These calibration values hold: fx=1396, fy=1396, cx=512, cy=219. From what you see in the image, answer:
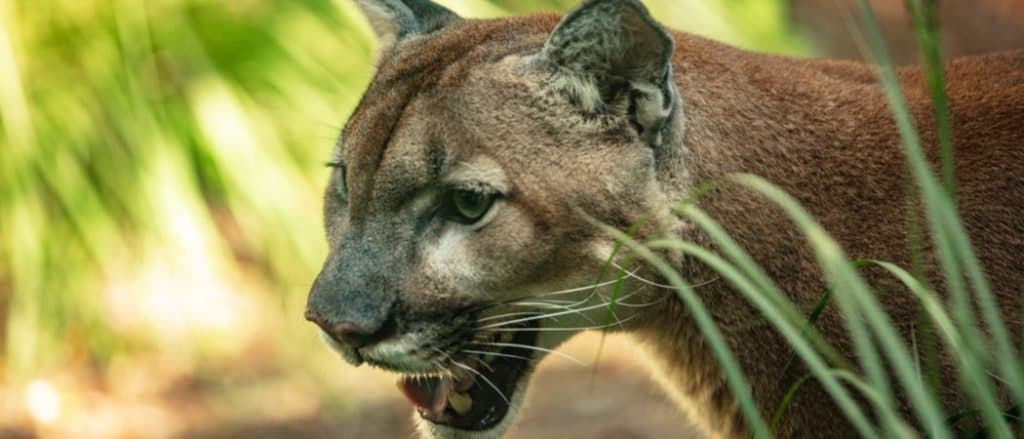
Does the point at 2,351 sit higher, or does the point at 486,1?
the point at 486,1

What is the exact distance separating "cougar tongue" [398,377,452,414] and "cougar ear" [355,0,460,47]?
36.9 inches

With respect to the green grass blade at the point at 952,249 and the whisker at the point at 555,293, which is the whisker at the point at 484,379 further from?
the green grass blade at the point at 952,249

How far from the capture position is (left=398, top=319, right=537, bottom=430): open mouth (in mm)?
3324

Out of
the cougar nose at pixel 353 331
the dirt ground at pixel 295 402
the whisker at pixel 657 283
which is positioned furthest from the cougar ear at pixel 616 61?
the dirt ground at pixel 295 402

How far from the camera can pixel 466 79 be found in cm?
325

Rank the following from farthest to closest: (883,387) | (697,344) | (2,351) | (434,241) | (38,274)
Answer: (2,351)
(38,274)
(697,344)
(434,241)
(883,387)

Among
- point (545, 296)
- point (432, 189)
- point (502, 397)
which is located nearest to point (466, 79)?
point (432, 189)

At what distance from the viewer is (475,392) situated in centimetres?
336

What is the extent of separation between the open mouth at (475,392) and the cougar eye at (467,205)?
1.14 ft

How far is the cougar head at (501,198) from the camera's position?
305 cm

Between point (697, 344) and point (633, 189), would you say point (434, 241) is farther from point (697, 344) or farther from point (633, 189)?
point (697, 344)

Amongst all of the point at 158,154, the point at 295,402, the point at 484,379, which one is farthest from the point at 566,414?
the point at 484,379

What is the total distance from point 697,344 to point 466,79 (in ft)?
2.73

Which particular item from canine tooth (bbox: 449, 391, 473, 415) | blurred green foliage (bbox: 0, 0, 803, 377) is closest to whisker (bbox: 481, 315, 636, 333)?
canine tooth (bbox: 449, 391, 473, 415)
